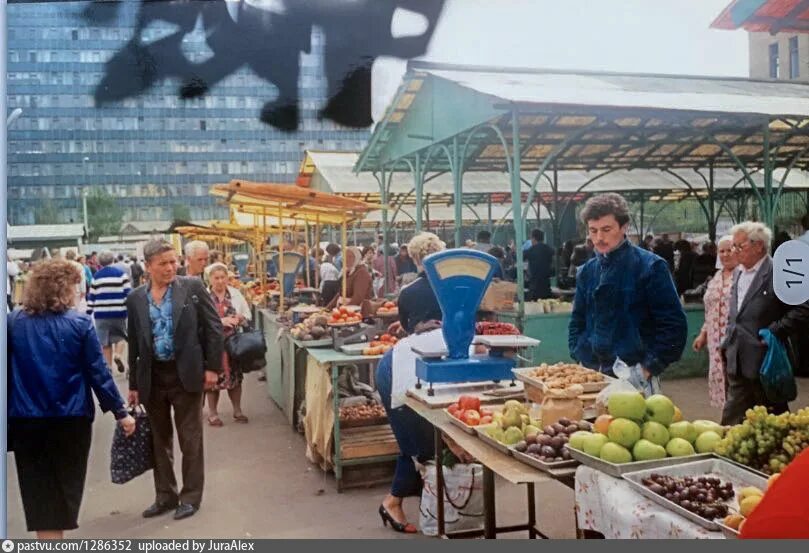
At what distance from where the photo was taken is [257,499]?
3.46m

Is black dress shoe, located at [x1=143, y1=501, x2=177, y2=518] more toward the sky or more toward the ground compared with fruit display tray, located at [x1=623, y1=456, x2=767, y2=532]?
more toward the ground

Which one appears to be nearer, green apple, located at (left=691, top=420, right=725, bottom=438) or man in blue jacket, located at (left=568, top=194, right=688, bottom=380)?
green apple, located at (left=691, top=420, right=725, bottom=438)

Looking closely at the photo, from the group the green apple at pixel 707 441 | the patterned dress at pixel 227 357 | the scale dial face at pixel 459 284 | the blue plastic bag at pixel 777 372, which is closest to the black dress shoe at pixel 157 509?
the patterned dress at pixel 227 357

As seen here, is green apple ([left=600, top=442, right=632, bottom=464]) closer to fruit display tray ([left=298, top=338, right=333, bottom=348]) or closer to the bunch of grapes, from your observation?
the bunch of grapes

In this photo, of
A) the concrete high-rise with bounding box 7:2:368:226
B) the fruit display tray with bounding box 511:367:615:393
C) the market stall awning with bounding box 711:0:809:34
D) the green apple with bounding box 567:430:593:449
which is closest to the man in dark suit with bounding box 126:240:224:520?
the concrete high-rise with bounding box 7:2:368:226

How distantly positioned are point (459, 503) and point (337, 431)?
113 centimetres

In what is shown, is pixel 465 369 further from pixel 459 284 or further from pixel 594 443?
pixel 594 443

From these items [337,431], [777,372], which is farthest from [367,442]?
[777,372]

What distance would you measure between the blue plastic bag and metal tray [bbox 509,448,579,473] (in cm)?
109

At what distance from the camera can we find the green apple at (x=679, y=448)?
2695 millimetres

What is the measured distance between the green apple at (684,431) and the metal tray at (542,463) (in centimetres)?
37

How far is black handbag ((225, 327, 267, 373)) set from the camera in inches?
171

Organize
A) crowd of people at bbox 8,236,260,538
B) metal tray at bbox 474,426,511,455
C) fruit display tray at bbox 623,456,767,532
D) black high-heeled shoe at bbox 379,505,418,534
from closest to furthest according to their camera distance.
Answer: fruit display tray at bbox 623,456,767,532, metal tray at bbox 474,426,511,455, crowd of people at bbox 8,236,260,538, black high-heeled shoe at bbox 379,505,418,534

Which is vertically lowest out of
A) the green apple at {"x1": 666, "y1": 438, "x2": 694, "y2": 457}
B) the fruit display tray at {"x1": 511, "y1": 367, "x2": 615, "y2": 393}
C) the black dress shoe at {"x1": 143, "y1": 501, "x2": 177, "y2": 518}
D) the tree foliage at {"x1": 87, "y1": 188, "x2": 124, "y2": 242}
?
the black dress shoe at {"x1": 143, "y1": 501, "x2": 177, "y2": 518}
